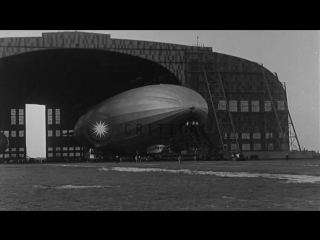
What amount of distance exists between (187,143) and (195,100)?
4.64 meters

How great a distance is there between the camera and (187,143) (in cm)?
4209

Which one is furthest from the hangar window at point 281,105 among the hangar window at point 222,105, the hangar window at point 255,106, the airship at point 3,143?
the airship at point 3,143

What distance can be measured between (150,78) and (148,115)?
10.6 m

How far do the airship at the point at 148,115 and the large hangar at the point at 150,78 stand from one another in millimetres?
4925

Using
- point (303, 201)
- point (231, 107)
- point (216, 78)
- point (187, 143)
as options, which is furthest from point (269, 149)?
point (303, 201)

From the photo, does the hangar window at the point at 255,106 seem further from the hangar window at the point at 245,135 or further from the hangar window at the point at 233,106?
the hangar window at the point at 245,135

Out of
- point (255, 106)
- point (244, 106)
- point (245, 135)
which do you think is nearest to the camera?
point (245, 135)

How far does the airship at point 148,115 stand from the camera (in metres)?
39.8

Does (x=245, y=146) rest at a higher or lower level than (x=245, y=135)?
lower

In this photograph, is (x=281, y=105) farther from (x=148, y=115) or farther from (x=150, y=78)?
(x=148, y=115)

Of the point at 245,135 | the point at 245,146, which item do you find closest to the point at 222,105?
the point at 245,135

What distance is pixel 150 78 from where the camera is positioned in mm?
50250
